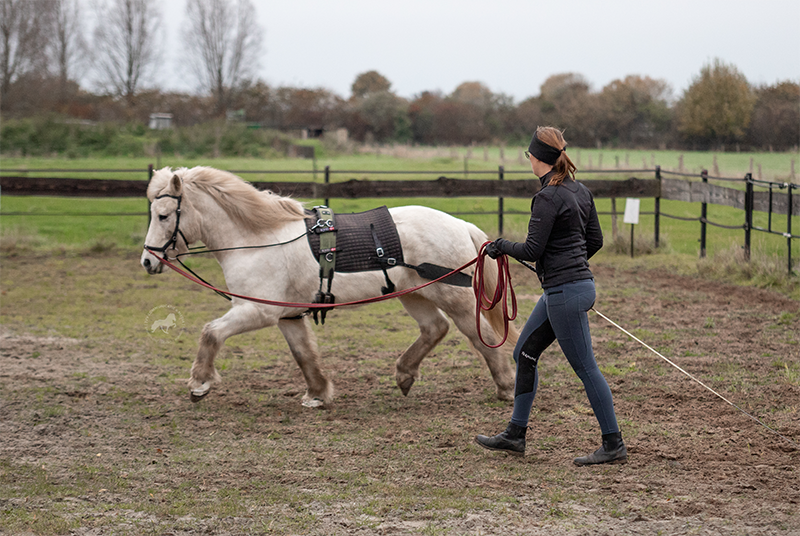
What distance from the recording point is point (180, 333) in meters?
7.73

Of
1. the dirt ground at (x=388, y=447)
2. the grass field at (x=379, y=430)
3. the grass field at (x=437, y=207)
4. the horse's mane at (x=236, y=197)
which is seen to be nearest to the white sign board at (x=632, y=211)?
the grass field at (x=437, y=207)

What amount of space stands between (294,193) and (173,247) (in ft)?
24.2

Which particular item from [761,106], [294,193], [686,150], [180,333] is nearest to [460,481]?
[180,333]

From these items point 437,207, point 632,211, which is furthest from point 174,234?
point 437,207

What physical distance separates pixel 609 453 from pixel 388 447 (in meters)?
1.32

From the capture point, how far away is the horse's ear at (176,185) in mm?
5240

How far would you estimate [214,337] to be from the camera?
502 centimetres

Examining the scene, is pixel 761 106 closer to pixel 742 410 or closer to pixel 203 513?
pixel 742 410

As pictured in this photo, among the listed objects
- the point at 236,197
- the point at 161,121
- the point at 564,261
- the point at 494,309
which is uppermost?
the point at 161,121

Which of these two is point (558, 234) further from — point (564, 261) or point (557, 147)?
point (557, 147)

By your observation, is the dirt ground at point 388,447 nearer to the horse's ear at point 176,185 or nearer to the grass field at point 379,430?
the grass field at point 379,430

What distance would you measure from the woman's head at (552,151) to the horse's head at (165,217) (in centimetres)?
272

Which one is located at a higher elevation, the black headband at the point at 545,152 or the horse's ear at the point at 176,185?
the black headband at the point at 545,152

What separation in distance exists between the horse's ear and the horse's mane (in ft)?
0.16
